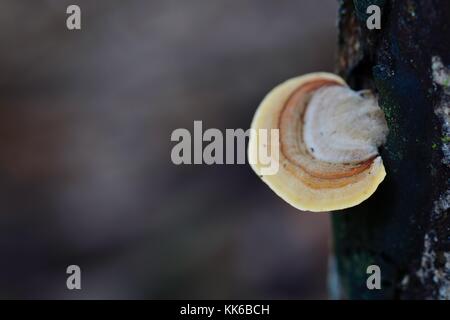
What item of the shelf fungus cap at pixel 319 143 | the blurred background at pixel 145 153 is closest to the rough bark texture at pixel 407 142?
the shelf fungus cap at pixel 319 143

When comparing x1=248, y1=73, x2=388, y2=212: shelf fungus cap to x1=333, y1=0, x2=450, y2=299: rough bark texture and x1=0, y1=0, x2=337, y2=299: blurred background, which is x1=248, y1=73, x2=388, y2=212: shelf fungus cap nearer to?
x1=333, y1=0, x2=450, y2=299: rough bark texture

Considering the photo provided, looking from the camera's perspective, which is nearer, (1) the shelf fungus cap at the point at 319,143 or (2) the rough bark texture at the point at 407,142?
(2) the rough bark texture at the point at 407,142

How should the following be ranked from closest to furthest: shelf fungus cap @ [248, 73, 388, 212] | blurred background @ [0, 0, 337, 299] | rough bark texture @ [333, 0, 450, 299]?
rough bark texture @ [333, 0, 450, 299], shelf fungus cap @ [248, 73, 388, 212], blurred background @ [0, 0, 337, 299]

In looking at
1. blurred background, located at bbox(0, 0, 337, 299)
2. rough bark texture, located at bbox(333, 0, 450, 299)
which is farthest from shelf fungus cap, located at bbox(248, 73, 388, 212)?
blurred background, located at bbox(0, 0, 337, 299)

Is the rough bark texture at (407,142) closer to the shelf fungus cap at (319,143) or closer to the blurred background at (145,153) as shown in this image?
the shelf fungus cap at (319,143)

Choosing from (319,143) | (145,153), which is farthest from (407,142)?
(145,153)

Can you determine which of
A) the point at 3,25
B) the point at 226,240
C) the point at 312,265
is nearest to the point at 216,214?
the point at 226,240
